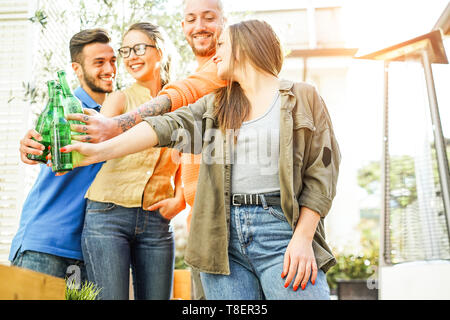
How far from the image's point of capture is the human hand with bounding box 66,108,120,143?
146 cm

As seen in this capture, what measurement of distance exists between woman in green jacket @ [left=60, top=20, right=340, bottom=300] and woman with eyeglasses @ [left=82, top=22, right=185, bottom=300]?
1.52 ft

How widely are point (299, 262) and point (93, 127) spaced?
77 centimetres

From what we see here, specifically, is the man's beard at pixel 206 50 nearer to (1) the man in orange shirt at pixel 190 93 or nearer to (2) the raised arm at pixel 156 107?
(1) the man in orange shirt at pixel 190 93

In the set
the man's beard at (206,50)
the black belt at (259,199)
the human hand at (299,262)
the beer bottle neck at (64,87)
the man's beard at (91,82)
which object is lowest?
the human hand at (299,262)

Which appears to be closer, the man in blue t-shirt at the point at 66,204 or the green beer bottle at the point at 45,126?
the green beer bottle at the point at 45,126

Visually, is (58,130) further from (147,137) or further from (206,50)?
(206,50)

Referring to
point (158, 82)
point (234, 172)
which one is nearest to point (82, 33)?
point (158, 82)

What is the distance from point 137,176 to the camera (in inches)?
76.2

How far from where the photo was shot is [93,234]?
1.84m

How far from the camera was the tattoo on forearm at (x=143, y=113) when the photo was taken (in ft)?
5.26

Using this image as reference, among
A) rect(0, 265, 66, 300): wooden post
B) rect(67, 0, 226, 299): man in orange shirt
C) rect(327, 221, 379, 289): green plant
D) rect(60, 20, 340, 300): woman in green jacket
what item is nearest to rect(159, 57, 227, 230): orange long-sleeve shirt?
rect(67, 0, 226, 299): man in orange shirt

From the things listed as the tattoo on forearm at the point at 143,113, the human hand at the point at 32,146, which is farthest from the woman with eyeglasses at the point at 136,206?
the human hand at the point at 32,146

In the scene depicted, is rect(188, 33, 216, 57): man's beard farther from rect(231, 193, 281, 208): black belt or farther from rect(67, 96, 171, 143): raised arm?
rect(231, 193, 281, 208): black belt

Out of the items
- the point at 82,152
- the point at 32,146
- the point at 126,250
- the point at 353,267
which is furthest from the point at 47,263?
the point at 353,267
